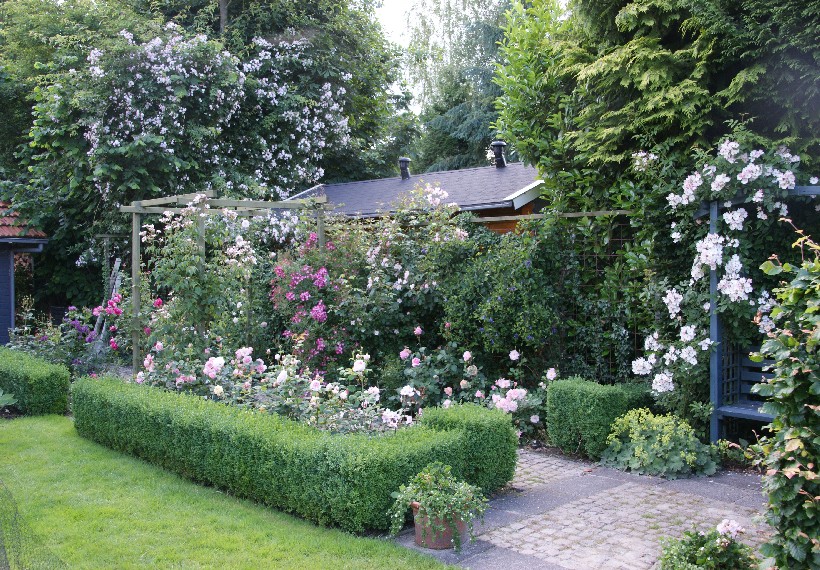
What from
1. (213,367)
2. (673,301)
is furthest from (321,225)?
(673,301)

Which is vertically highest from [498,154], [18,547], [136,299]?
[498,154]

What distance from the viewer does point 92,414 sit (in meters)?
6.81

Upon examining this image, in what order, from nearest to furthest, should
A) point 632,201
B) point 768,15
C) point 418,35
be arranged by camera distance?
point 768,15 → point 632,201 → point 418,35

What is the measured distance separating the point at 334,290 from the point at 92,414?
2884 mm

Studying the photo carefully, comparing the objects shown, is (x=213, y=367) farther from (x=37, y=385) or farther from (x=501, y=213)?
(x=501, y=213)

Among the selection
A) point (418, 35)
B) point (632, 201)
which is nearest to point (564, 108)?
point (632, 201)

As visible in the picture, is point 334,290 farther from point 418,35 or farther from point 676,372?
point 418,35

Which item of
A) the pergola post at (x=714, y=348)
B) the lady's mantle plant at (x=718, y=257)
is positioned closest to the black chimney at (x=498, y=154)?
the lady's mantle plant at (x=718, y=257)

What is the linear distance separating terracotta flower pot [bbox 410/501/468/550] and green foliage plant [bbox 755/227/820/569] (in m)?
1.73

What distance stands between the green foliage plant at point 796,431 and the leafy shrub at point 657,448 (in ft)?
8.37

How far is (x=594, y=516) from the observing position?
471 centimetres

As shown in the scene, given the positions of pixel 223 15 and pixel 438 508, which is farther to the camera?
pixel 223 15

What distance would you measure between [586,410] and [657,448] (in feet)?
2.15

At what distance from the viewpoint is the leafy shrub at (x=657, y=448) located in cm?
562
